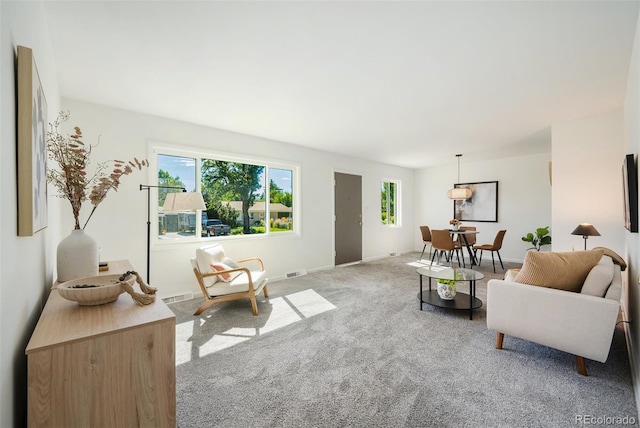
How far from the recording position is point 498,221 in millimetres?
6867

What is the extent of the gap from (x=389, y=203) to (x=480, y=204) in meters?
2.23

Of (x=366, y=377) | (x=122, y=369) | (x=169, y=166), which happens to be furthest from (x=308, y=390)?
(x=169, y=166)

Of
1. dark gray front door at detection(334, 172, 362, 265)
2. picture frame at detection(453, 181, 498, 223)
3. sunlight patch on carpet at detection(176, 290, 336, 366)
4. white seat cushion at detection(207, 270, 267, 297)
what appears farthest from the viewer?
picture frame at detection(453, 181, 498, 223)

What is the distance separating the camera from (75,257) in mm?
1715

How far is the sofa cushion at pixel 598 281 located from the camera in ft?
6.62

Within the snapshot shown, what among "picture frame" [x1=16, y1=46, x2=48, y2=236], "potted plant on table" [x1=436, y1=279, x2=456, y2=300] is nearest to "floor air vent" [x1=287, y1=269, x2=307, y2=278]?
"potted plant on table" [x1=436, y1=279, x2=456, y2=300]

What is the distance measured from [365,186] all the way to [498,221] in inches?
132

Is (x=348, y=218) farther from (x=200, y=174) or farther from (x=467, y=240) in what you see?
(x=200, y=174)

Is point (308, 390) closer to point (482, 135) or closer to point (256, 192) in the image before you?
point (256, 192)

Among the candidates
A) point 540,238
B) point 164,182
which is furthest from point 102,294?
point 540,238

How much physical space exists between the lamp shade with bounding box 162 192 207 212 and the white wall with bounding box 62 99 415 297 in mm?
566

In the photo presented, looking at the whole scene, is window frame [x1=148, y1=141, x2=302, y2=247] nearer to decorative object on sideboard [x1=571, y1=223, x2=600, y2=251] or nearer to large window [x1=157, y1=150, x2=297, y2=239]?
large window [x1=157, y1=150, x2=297, y2=239]

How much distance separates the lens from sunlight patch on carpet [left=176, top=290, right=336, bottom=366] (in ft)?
8.18

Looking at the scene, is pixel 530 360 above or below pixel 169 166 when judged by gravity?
below
